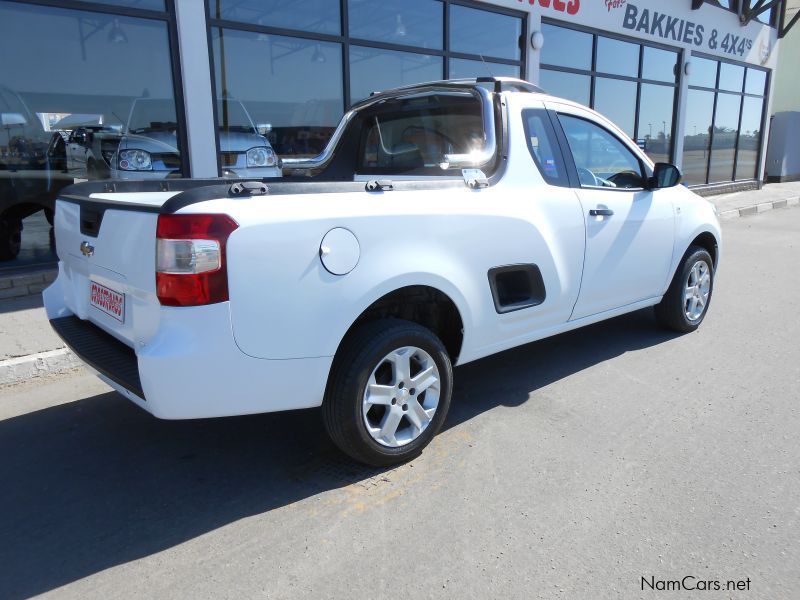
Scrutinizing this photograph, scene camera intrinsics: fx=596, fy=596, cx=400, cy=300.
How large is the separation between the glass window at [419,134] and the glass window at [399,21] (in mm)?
4693

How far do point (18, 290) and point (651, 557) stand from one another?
562cm

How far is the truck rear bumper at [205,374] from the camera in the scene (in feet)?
7.41

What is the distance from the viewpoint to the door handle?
3.75 m

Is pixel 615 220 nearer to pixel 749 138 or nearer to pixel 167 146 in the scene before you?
pixel 167 146

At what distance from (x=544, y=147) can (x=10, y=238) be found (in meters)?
5.61

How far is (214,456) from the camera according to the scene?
308 centimetres

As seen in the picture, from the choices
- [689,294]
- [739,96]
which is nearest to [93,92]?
[689,294]

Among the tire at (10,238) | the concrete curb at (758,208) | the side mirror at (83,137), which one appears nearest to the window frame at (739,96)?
the concrete curb at (758,208)

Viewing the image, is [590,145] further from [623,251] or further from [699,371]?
[699,371]

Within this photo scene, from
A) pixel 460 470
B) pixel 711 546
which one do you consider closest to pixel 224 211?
pixel 460 470

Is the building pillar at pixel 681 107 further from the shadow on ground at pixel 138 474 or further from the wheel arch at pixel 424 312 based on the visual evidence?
the wheel arch at pixel 424 312

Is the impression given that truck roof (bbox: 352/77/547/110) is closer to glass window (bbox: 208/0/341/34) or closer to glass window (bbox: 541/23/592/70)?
glass window (bbox: 208/0/341/34)

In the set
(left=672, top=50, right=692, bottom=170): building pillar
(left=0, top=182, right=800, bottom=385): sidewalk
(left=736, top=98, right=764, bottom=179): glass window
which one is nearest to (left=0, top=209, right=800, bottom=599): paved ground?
(left=0, top=182, right=800, bottom=385): sidewalk

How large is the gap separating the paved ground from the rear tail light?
1.00 m
